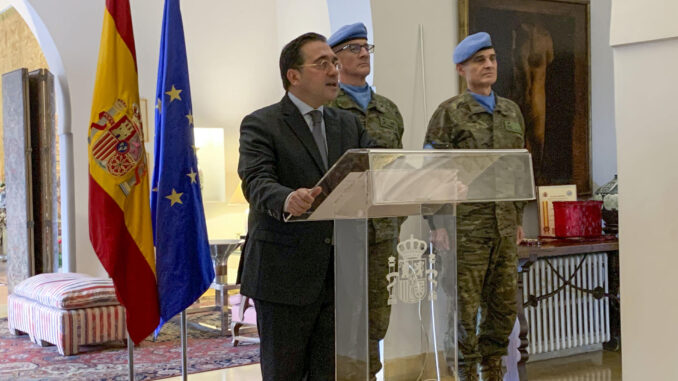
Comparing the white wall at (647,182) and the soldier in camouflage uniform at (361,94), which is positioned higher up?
the soldier in camouflage uniform at (361,94)

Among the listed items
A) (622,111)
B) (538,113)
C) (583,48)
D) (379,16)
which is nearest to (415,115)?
(379,16)

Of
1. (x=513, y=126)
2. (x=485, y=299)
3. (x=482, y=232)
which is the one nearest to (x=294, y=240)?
(x=482, y=232)

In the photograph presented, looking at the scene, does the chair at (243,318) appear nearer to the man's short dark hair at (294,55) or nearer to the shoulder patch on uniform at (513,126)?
the shoulder patch on uniform at (513,126)

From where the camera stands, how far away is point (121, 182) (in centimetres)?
322

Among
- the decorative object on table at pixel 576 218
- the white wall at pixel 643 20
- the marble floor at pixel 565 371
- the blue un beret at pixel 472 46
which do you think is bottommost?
the marble floor at pixel 565 371

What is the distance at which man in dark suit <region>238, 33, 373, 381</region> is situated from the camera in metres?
2.33

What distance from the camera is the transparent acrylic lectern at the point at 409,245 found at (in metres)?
1.81

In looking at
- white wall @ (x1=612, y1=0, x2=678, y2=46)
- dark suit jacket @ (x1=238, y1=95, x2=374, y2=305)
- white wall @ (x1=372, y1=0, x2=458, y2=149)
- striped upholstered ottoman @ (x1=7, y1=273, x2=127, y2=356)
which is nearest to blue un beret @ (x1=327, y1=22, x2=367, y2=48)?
white wall @ (x1=372, y1=0, x2=458, y2=149)

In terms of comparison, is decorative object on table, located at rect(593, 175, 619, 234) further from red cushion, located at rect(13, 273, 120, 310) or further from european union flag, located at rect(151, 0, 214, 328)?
red cushion, located at rect(13, 273, 120, 310)

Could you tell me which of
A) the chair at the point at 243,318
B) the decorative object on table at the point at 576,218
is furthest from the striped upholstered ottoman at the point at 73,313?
the decorative object on table at the point at 576,218

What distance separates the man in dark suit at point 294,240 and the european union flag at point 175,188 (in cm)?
96

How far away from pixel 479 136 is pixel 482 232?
433mm

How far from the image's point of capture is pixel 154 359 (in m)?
5.44

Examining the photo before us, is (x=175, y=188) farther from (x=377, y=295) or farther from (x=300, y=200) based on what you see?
(x=377, y=295)
